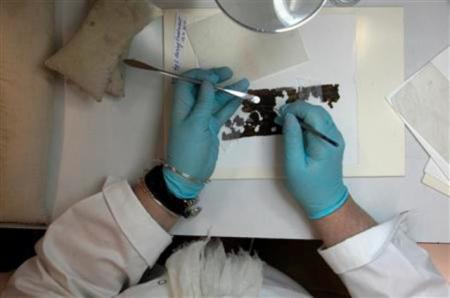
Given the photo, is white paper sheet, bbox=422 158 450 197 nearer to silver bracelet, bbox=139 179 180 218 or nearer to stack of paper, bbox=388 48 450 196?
stack of paper, bbox=388 48 450 196

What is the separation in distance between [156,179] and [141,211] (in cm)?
6

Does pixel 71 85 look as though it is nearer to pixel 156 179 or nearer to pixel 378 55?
pixel 156 179

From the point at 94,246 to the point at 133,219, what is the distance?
0.27 feet

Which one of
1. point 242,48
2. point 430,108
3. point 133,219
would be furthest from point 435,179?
point 133,219

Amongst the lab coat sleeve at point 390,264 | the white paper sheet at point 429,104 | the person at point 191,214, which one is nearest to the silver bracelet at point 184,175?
the person at point 191,214

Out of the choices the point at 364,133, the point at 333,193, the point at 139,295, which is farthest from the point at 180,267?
the point at 364,133

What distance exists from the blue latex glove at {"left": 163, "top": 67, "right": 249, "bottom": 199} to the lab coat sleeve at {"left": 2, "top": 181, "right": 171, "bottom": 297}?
0.08 metres

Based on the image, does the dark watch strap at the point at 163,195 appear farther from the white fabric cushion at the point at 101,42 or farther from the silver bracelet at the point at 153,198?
the white fabric cushion at the point at 101,42

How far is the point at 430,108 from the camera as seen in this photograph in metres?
0.80

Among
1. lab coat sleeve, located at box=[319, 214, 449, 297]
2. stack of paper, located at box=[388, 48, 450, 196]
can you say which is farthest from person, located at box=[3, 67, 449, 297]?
stack of paper, located at box=[388, 48, 450, 196]

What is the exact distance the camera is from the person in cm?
76

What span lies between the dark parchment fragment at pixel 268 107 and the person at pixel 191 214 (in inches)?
1.1

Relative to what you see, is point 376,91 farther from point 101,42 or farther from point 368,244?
point 101,42

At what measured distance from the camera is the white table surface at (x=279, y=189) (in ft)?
2.60
